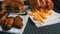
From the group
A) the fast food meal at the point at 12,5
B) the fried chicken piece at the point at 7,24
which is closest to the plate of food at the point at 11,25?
the fried chicken piece at the point at 7,24

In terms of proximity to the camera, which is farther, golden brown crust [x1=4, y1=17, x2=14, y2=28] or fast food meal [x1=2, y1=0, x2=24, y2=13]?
fast food meal [x1=2, y1=0, x2=24, y2=13]

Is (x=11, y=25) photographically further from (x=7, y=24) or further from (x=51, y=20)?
(x=51, y=20)

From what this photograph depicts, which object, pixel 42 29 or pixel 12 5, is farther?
pixel 12 5

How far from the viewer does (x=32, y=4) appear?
0.63 metres

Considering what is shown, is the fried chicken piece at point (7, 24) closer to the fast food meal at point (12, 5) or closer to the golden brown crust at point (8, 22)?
the golden brown crust at point (8, 22)

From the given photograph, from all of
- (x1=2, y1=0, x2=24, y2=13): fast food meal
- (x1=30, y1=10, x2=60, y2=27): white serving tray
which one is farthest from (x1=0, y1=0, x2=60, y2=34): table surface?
(x1=2, y1=0, x2=24, y2=13): fast food meal

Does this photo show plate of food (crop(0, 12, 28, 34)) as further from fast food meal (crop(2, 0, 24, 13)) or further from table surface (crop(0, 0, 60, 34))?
fast food meal (crop(2, 0, 24, 13))

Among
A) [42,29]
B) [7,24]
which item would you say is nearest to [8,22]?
[7,24]

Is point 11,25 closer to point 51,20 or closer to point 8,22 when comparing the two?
point 8,22

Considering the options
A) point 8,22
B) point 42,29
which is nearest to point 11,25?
point 8,22

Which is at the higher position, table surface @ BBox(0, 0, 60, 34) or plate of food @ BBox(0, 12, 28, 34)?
plate of food @ BBox(0, 12, 28, 34)

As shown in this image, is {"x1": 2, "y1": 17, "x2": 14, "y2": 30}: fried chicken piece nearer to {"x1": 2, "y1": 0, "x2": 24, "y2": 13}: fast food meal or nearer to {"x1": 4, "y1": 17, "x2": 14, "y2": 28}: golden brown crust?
{"x1": 4, "y1": 17, "x2": 14, "y2": 28}: golden brown crust

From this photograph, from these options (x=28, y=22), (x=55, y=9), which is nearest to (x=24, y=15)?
(x=28, y=22)

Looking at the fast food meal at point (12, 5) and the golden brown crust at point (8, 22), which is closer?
the golden brown crust at point (8, 22)
